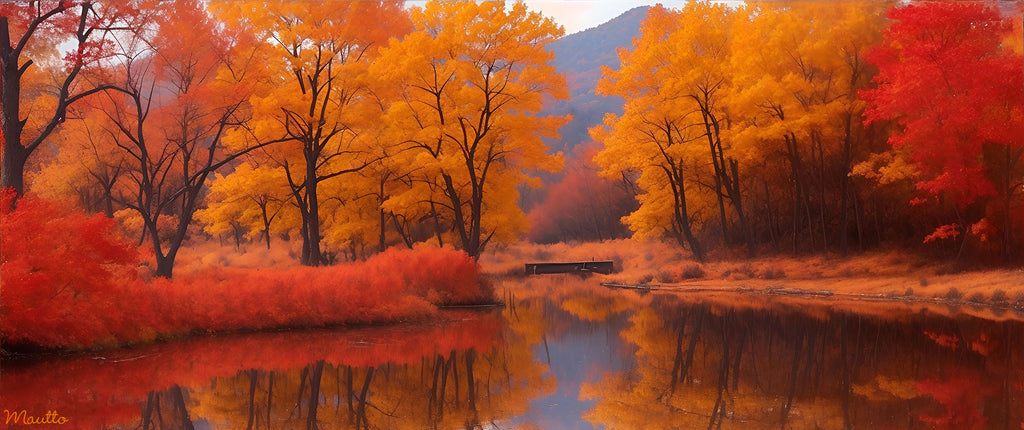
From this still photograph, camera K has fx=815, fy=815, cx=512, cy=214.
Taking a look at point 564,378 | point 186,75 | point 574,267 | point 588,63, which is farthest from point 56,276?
point 588,63

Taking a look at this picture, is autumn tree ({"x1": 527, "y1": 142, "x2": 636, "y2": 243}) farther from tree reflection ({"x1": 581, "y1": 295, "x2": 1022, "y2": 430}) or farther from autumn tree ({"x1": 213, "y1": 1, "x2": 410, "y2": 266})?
tree reflection ({"x1": 581, "y1": 295, "x2": 1022, "y2": 430})

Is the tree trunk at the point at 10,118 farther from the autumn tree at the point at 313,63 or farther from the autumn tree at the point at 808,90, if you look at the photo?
the autumn tree at the point at 808,90

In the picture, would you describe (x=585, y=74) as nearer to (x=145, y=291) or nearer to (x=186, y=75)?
(x=186, y=75)

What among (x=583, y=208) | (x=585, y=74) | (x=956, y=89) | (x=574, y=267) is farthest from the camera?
(x=585, y=74)

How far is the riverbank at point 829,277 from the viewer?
875 inches

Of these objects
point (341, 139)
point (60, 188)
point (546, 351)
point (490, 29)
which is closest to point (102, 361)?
point (546, 351)

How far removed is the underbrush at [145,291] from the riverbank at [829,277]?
1171 centimetres

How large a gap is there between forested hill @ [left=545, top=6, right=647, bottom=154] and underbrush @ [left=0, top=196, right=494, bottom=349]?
8354cm

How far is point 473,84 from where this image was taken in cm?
2683
